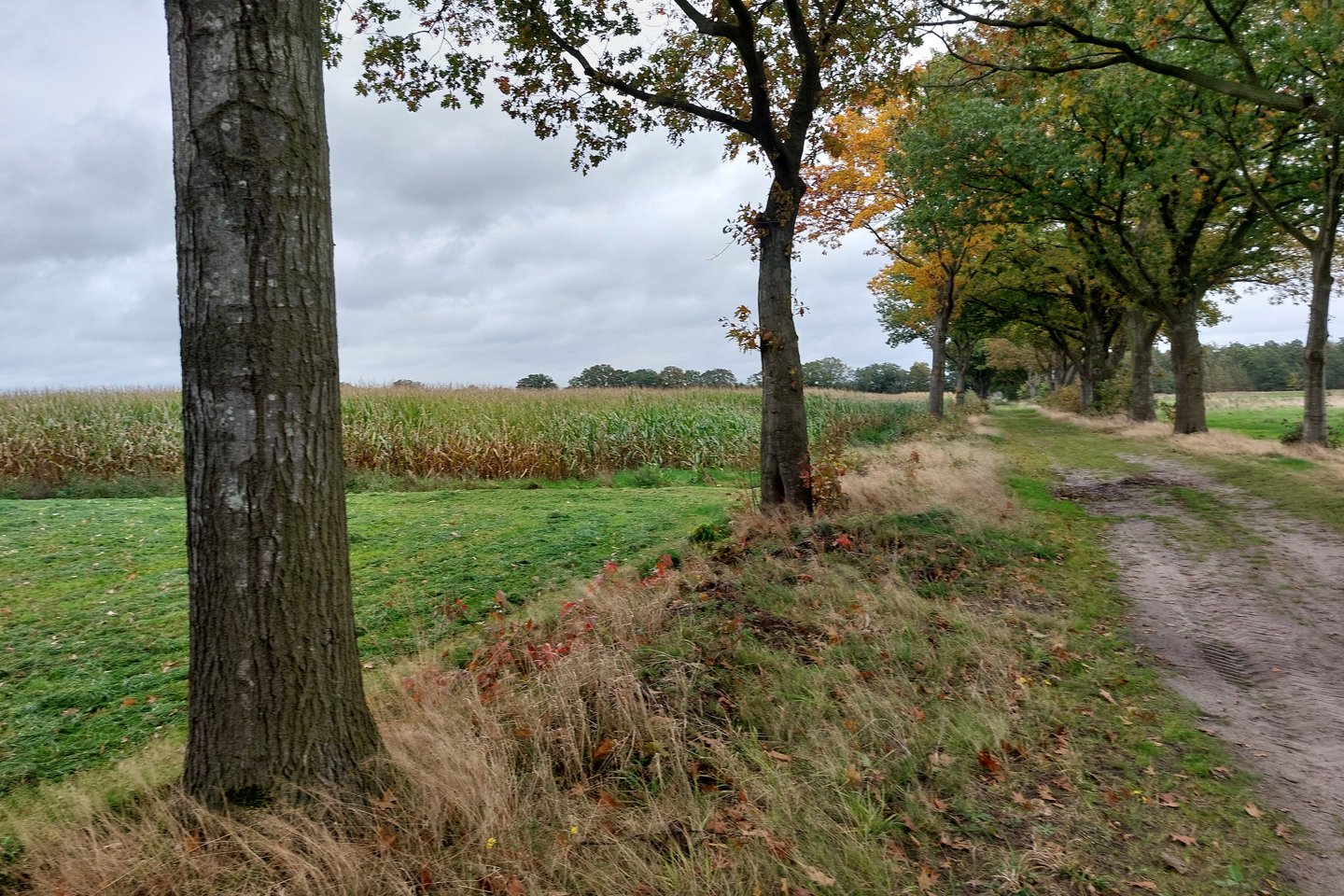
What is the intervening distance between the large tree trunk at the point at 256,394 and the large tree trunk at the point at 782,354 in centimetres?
590

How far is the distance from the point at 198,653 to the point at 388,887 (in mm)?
1134

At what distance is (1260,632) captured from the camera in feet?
17.3

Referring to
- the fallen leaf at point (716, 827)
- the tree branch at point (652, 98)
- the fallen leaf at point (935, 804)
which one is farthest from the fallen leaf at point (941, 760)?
the tree branch at point (652, 98)

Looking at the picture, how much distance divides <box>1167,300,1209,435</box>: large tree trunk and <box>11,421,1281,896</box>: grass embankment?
16.8 metres

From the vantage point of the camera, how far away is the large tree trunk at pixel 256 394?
2605 mm

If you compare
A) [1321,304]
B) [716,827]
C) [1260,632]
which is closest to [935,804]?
[716,827]

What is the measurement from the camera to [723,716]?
3770 millimetres

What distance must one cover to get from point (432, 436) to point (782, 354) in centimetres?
964

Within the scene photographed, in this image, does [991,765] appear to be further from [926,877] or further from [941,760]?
[926,877]

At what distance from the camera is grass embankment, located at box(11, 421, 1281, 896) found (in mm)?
2627

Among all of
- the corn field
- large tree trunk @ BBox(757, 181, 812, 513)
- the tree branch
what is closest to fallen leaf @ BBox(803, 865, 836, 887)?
large tree trunk @ BBox(757, 181, 812, 513)

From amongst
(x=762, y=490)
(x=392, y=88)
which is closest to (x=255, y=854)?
(x=762, y=490)

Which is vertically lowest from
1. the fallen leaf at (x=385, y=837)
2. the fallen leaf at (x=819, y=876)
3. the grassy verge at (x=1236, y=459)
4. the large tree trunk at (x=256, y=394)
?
the fallen leaf at (x=819, y=876)

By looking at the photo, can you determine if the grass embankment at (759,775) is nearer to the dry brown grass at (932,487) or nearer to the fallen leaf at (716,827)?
the fallen leaf at (716,827)
